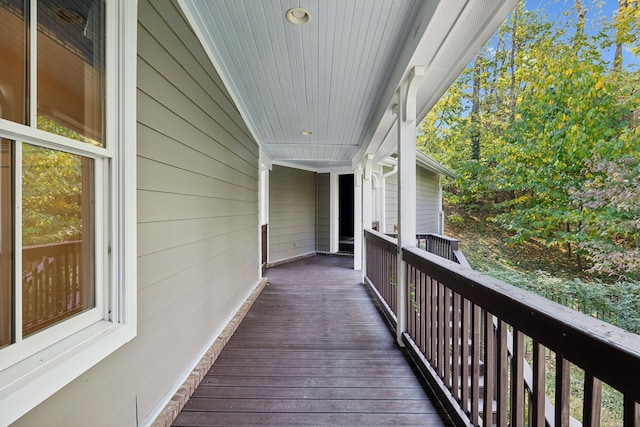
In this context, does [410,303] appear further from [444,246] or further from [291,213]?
[291,213]

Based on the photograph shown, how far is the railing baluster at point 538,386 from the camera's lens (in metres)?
1.04

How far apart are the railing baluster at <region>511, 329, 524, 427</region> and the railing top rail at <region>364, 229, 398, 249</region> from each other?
5.81 feet

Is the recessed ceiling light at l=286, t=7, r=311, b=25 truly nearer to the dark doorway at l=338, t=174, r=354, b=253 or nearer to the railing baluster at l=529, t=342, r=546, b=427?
the railing baluster at l=529, t=342, r=546, b=427

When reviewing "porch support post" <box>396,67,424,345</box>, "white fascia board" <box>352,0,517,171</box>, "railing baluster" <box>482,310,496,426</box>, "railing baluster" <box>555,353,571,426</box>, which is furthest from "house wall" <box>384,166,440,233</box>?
"railing baluster" <box>555,353,571,426</box>

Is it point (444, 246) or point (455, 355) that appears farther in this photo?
point (444, 246)

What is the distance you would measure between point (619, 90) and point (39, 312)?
4546 mm

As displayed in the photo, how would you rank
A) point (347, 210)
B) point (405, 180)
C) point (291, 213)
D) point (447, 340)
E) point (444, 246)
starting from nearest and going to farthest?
point (447, 340) < point (405, 180) < point (444, 246) < point (291, 213) < point (347, 210)

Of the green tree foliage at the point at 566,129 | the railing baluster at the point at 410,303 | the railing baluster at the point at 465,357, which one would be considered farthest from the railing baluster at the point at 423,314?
the green tree foliage at the point at 566,129

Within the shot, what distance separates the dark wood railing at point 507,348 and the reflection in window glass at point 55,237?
5.37 feet

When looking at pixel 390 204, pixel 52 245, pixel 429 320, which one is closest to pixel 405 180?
pixel 429 320

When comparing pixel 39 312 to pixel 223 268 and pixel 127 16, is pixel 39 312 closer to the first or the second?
pixel 127 16

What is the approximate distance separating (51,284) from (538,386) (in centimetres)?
175

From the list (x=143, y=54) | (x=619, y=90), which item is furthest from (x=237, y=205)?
(x=619, y=90)

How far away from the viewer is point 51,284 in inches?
40.2
